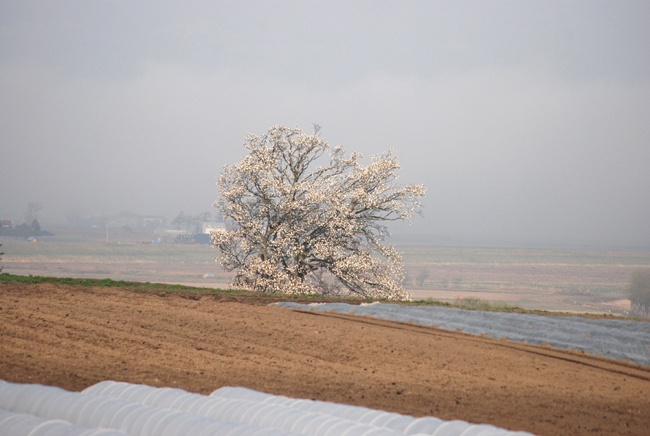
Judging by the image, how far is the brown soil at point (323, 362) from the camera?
664 centimetres

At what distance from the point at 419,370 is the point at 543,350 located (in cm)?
383

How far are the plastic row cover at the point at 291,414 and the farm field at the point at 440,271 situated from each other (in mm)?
43890

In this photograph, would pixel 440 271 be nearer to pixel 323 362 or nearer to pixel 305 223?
pixel 305 223

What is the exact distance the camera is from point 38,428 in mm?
4613

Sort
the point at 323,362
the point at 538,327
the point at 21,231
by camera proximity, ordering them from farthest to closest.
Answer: the point at 21,231
the point at 538,327
the point at 323,362

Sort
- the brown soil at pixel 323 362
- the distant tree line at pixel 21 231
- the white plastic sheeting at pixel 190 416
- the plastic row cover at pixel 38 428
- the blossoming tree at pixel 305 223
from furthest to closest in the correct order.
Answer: the distant tree line at pixel 21 231
the blossoming tree at pixel 305 223
the brown soil at pixel 323 362
the white plastic sheeting at pixel 190 416
the plastic row cover at pixel 38 428

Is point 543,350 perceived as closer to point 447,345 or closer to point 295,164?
point 447,345

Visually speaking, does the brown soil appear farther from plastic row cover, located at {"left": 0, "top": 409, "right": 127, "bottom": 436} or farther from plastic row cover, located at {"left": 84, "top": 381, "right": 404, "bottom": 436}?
plastic row cover, located at {"left": 0, "top": 409, "right": 127, "bottom": 436}

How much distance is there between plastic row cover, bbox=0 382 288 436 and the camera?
14.9 ft

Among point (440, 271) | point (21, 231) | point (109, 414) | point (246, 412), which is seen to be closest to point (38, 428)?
point (109, 414)

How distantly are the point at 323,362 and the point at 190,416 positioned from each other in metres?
4.40

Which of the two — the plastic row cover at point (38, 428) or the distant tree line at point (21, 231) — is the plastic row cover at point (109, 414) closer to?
the plastic row cover at point (38, 428)

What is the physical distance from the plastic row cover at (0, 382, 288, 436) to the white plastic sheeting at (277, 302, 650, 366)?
358 inches

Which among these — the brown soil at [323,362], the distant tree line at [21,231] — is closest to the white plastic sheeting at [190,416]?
the brown soil at [323,362]
